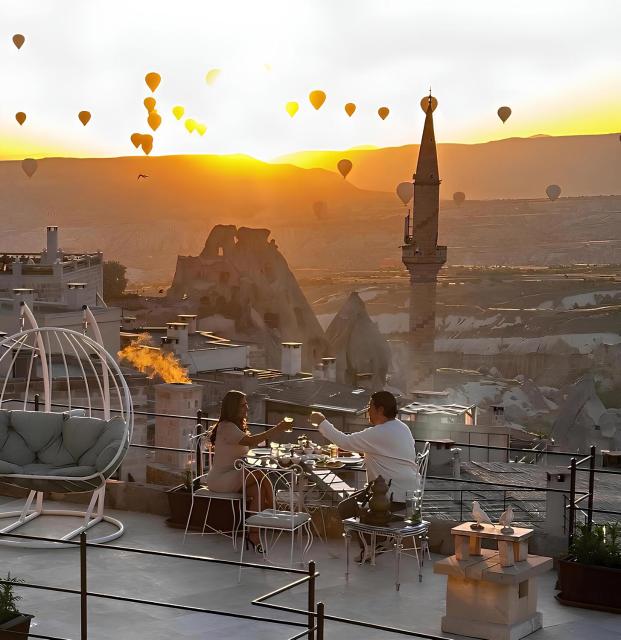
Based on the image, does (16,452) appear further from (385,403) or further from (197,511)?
(385,403)

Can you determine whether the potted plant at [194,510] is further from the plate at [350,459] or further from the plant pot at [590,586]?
the plant pot at [590,586]

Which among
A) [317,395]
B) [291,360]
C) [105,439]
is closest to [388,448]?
[105,439]

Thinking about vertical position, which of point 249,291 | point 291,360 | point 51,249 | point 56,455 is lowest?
point 291,360

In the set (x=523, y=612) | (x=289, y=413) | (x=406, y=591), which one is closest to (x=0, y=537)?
(x=406, y=591)

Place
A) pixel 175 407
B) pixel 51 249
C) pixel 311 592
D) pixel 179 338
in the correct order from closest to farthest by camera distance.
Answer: pixel 311 592
pixel 175 407
pixel 179 338
pixel 51 249

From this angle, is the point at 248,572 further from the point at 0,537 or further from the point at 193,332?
the point at 193,332
